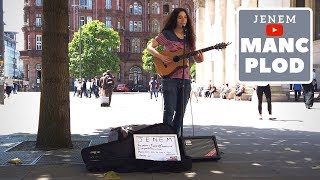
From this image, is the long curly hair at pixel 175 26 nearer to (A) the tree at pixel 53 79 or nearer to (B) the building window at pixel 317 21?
(A) the tree at pixel 53 79

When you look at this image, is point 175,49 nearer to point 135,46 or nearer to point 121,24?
point 121,24

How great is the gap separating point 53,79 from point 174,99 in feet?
6.79

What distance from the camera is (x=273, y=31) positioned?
4.27 m

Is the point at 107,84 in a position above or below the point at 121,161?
above

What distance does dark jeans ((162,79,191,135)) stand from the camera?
7.28 metres

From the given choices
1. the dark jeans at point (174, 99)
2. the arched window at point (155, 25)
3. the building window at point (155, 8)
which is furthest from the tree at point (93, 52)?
the dark jeans at point (174, 99)

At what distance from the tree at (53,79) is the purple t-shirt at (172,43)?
1.85 m

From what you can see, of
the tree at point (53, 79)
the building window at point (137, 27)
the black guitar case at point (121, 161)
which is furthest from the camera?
the building window at point (137, 27)

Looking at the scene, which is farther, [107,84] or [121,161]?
[107,84]

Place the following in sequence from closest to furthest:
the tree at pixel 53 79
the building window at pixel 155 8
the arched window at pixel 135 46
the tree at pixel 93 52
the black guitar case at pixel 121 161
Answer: the black guitar case at pixel 121 161
the tree at pixel 53 79
the tree at pixel 93 52
the arched window at pixel 135 46
the building window at pixel 155 8

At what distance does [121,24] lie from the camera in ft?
334

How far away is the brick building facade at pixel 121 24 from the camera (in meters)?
97.8

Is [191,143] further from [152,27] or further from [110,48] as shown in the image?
[152,27]

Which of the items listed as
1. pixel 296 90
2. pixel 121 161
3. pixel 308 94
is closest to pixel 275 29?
pixel 121 161
